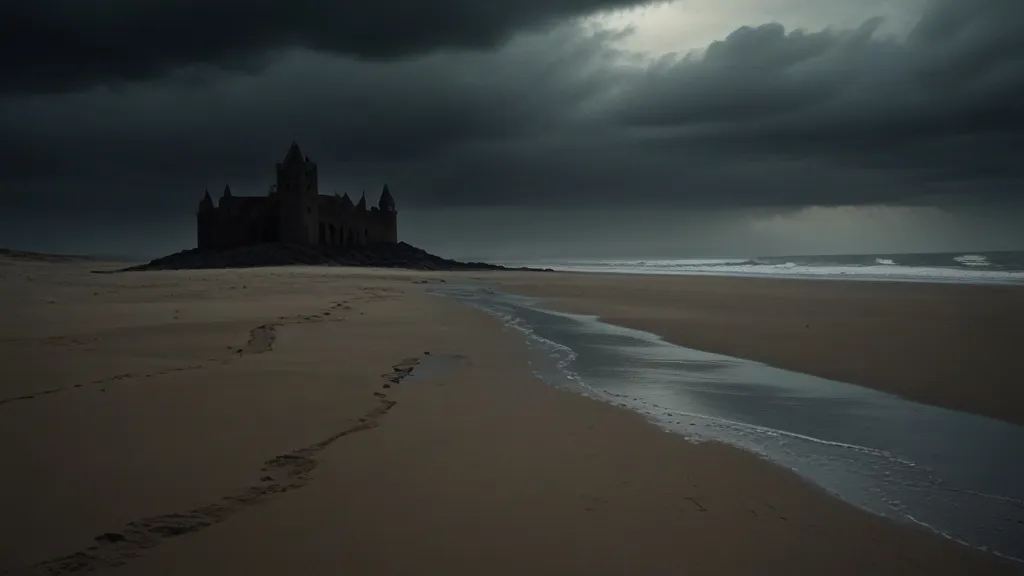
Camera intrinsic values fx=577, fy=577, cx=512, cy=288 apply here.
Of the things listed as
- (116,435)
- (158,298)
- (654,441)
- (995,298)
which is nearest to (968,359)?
(654,441)

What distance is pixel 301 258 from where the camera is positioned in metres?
50.2

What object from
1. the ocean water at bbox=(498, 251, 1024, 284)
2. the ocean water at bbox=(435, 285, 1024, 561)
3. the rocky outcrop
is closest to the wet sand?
the ocean water at bbox=(435, 285, 1024, 561)

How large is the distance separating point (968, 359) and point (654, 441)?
5814 millimetres

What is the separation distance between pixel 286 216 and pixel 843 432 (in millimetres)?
58013

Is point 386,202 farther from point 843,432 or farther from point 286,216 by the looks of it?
point 843,432

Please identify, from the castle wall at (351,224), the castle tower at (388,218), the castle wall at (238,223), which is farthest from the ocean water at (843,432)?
the castle tower at (388,218)

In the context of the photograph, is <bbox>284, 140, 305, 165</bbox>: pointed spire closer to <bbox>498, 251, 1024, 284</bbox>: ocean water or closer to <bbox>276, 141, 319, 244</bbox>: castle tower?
<bbox>276, 141, 319, 244</bbox>: castle tower

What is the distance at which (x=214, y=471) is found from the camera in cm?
310

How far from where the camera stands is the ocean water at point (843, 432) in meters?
3.04

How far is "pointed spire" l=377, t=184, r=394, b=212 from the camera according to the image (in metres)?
73.6

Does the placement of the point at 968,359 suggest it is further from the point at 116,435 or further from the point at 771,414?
the point at 116,435

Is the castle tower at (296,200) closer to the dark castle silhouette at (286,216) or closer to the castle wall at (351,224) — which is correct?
the dark castle silhouette at (286,216)

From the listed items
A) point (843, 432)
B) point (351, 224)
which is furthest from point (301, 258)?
point (843, 432)

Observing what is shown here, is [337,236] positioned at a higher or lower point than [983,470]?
higher
